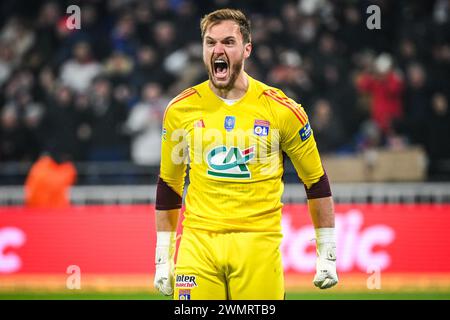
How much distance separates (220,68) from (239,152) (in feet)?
1.86

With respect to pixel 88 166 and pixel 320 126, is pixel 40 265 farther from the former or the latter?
pixel 320 126

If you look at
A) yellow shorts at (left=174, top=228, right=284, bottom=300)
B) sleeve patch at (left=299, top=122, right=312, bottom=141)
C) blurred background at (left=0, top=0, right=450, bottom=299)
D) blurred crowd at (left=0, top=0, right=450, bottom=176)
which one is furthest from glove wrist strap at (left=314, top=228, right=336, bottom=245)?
blurred crowd at (left=0, top=0, right=450, bottom=176)

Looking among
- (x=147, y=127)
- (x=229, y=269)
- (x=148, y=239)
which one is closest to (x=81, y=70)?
(x=147, y=127)

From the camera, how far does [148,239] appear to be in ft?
44.3

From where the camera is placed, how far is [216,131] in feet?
21.2

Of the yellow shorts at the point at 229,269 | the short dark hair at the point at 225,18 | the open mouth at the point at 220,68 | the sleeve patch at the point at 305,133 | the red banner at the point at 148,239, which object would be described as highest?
the short dark hair at the point at 225,18

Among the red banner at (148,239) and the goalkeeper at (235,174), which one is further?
the red banner at (148,239)

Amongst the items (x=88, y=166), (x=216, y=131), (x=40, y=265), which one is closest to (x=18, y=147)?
(x=88, y=166)

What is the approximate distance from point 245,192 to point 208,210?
27 centimetres

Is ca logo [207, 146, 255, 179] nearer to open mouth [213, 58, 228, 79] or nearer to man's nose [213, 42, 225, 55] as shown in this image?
open mouth [213, 58, 228, 79]

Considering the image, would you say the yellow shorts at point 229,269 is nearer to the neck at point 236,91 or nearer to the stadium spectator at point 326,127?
the neck at point 236,91

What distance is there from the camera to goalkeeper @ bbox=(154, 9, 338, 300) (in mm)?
6320

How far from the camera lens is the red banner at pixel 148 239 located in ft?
43.8

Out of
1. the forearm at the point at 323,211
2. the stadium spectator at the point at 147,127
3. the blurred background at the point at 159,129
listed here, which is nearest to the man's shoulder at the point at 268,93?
the forearm at the point at 323,211
